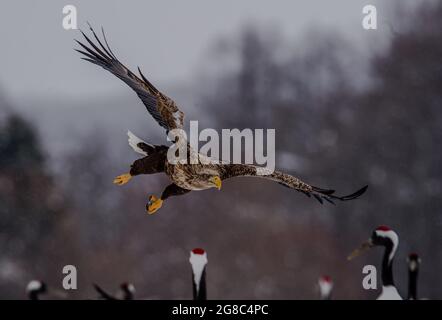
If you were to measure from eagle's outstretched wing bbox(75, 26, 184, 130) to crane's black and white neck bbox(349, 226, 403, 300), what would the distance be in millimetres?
1730

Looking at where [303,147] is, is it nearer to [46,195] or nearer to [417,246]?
[417,246]

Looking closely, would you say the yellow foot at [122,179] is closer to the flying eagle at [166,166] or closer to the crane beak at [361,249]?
the flying eagle at [166,166]

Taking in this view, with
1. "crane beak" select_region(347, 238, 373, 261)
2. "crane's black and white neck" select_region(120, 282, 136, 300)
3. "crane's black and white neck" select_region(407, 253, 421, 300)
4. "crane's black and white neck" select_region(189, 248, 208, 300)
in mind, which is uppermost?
"crane beak" select_region(347, 238, 373, 261)

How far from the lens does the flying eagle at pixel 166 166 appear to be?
2180 millimetres

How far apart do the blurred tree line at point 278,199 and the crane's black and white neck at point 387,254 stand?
333cm

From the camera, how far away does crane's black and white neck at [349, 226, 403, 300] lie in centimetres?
410

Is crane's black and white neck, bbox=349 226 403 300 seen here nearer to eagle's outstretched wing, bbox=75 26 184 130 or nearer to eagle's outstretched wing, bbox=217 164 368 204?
eagle's outstretched wing, bbox=217 164 368 204

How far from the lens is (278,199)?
327 inches

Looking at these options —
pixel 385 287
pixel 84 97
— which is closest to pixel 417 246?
pixel 84 97

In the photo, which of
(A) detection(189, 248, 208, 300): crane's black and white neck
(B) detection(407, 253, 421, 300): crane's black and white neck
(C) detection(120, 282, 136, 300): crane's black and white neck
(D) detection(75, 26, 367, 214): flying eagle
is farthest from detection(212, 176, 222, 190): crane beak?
(C) detection(120, 282, 136, 300): crane's black and white neck
